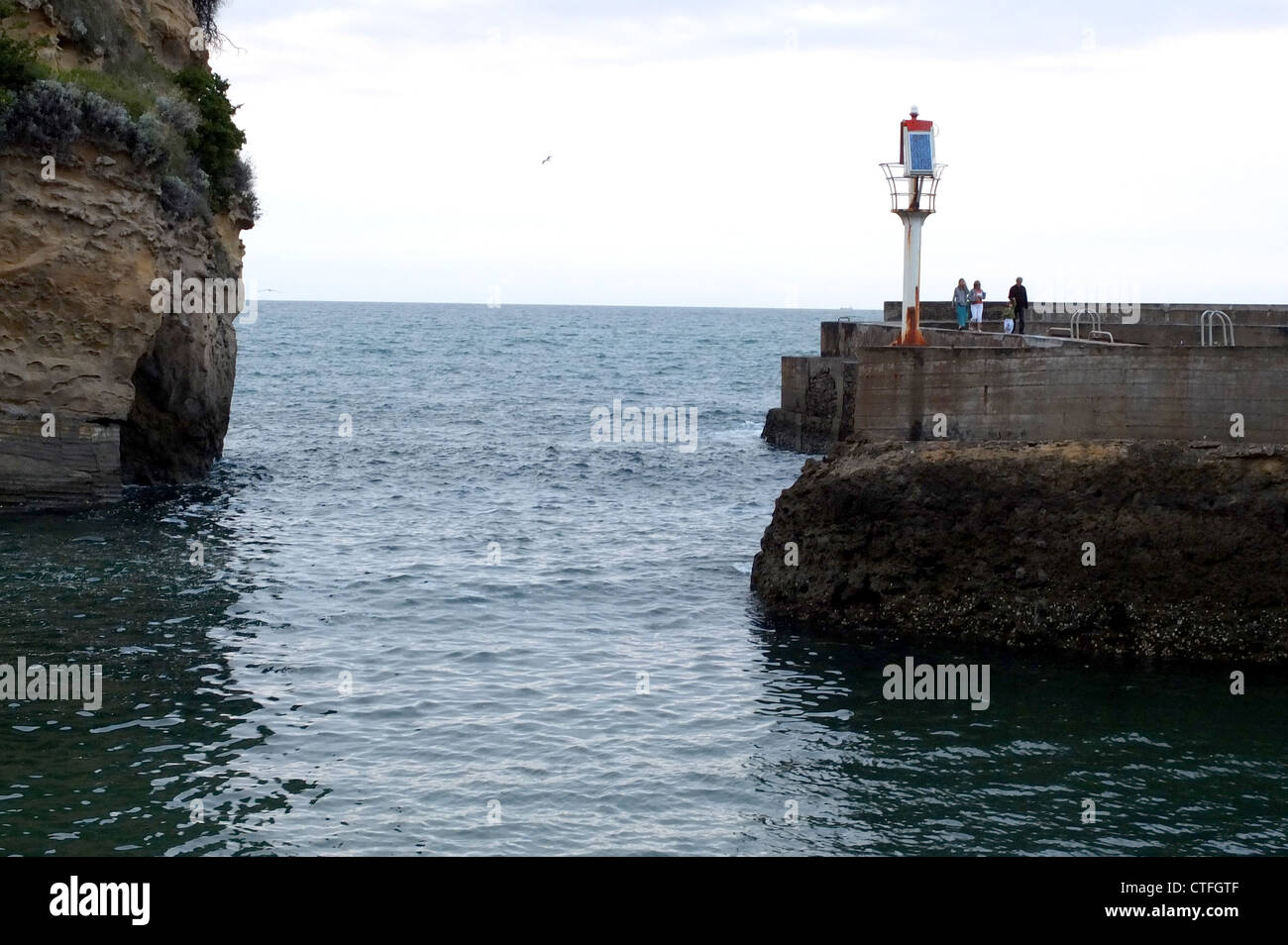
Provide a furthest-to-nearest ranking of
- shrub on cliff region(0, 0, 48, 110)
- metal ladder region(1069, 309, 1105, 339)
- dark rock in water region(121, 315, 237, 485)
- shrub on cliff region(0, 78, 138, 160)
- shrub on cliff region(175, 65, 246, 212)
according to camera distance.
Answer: shrub on cliff region(175, 65, 246, 212), dark rock in water region(121, 315, 237, 485), shrub on cliff region(0, 0, 48, 110), shrub on cliff region(0, 78, 138, 160), metal ladder region(1069, 309, 1105, 339)

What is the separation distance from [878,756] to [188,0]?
81.3ft

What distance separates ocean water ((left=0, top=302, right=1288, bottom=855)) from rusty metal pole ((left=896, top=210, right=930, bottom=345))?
4.44 m

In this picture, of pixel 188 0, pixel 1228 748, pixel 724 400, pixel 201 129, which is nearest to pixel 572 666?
pixel 1228 748

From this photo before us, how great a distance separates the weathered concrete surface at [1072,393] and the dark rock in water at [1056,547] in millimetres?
397

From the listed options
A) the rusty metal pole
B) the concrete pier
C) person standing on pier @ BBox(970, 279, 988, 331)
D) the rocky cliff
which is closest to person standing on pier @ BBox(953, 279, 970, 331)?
person standing on pier @ BBox(970, 279, 988, 331)

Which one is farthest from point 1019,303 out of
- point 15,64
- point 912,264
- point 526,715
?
point 15,64

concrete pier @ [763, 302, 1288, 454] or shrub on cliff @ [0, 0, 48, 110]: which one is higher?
shrub on cliff @ [0, 0, 48, 110]

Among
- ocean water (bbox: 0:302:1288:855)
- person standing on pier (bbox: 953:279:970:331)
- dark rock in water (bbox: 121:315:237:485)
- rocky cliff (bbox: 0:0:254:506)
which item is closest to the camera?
ocean water (bbox: 0:302:1288:855)

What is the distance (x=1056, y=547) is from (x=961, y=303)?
12286 millimetres

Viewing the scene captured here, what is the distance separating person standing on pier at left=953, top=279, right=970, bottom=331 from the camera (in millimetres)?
26203

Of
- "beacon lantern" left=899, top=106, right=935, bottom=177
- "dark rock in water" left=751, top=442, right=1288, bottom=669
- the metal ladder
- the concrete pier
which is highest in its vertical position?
"beacon lantern" left=899, top=106, right=935, bottom=177

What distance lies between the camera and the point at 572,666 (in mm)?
15008

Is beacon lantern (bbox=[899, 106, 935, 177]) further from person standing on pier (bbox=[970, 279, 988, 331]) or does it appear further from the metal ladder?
person standing on pier (bbox=[970, 279, 988, 331])

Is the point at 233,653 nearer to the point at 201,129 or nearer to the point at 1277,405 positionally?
the point at 1277,405
